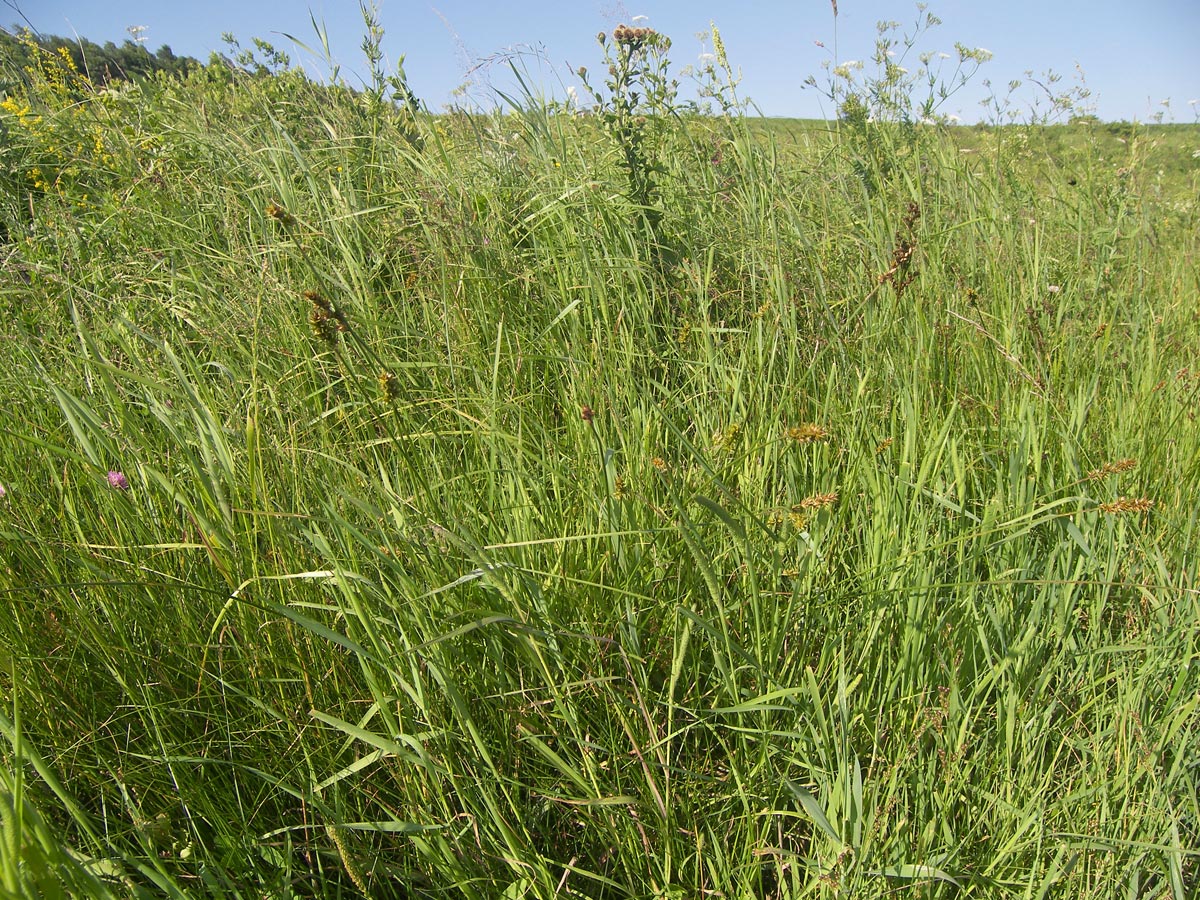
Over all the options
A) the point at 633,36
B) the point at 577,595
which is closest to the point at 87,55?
the point at 633,36

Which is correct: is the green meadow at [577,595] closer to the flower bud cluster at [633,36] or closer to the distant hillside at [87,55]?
the flower bud cluster at [633,36]

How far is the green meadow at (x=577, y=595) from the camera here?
3.32 feet

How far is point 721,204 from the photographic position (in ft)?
8.44

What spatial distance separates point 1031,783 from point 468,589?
87 cm

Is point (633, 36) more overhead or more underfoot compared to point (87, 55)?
more underfoot

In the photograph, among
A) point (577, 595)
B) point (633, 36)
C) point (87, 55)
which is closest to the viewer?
point (577, 595)

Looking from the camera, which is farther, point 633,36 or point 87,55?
point 87,55

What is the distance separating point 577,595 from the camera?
4.00 ft

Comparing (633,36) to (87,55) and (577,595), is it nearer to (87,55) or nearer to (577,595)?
(577,595)

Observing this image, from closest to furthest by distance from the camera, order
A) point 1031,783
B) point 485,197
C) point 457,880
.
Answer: point 457,880
point 1031,783
point 485,197

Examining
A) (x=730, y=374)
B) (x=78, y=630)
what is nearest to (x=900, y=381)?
(x=730, y=374)

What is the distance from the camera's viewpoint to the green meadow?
101cm

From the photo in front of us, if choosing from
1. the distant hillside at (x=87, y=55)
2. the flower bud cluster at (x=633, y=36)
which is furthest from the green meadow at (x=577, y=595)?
the distant hillside at (x=87, y=55)

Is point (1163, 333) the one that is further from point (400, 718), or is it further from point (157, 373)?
point (157, 373)
